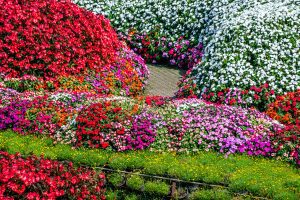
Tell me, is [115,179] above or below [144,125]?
below

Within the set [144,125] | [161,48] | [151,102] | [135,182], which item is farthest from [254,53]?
[135,182]

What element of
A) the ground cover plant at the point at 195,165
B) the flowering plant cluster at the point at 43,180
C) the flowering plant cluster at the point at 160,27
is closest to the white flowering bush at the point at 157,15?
the flowering plant cluster at the point at 160,27

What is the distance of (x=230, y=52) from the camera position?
17.5 metres

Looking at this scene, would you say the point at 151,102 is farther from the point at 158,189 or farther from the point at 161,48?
the point at 161,48

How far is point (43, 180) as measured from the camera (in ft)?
30.3

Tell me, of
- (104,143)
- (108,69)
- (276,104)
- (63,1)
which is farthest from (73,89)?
(276,104)

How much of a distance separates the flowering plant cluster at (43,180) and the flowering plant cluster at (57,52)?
665cm

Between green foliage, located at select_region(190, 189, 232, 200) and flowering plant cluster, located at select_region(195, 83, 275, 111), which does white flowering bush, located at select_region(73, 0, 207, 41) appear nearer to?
flowering plant cluster, located at select_region(195, 83, 275, 111)

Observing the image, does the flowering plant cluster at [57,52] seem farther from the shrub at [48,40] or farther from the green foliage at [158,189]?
the green foliage at [158,189]

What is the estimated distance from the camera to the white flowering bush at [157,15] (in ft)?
72.9

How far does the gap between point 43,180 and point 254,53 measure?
9857 millimetres

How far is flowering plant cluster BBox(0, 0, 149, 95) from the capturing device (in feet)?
54.4

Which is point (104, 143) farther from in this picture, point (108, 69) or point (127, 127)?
point (108, 69)

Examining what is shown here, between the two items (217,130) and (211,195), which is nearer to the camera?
(211,195)
